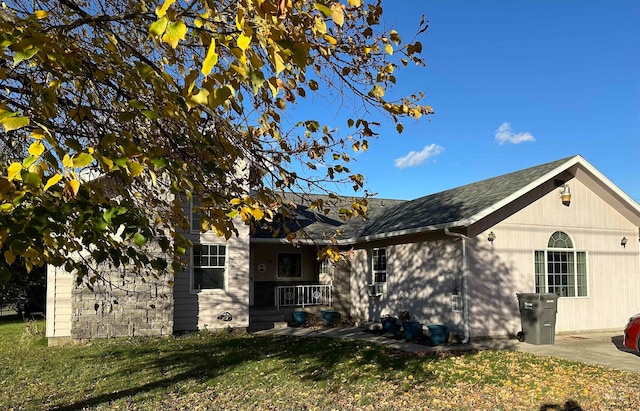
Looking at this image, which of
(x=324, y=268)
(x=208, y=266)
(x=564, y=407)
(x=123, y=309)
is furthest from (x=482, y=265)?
(x=123, y=309)

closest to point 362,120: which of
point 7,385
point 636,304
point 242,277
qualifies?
point 7,385

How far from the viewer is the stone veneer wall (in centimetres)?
1223

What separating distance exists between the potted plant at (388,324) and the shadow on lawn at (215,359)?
178 centimetres

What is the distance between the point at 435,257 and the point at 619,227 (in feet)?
19.1

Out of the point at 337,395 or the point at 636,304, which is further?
the point at 636,304

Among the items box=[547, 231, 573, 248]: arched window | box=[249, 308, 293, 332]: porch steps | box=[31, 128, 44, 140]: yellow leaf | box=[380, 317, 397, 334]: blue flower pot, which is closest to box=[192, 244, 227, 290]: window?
box=[249, 308, 293, 332]: porch steps

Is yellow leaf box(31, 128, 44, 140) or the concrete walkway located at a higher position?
yellow leaf box(31, 128, 44, 140)

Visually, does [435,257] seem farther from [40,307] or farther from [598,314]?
[40,307]

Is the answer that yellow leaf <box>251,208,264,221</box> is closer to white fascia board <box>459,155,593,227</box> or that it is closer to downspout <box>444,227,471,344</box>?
white fascia board <box>459,155,593,227</box>

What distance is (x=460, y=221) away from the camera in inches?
465

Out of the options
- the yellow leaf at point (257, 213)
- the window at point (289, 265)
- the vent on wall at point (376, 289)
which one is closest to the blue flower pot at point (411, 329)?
the vent on wall at point (376, 289)

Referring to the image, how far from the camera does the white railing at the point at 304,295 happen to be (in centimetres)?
1733

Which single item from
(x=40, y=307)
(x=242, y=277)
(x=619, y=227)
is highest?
(x=619, y=227)

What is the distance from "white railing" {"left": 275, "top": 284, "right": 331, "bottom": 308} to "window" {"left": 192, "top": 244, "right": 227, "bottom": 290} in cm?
321
